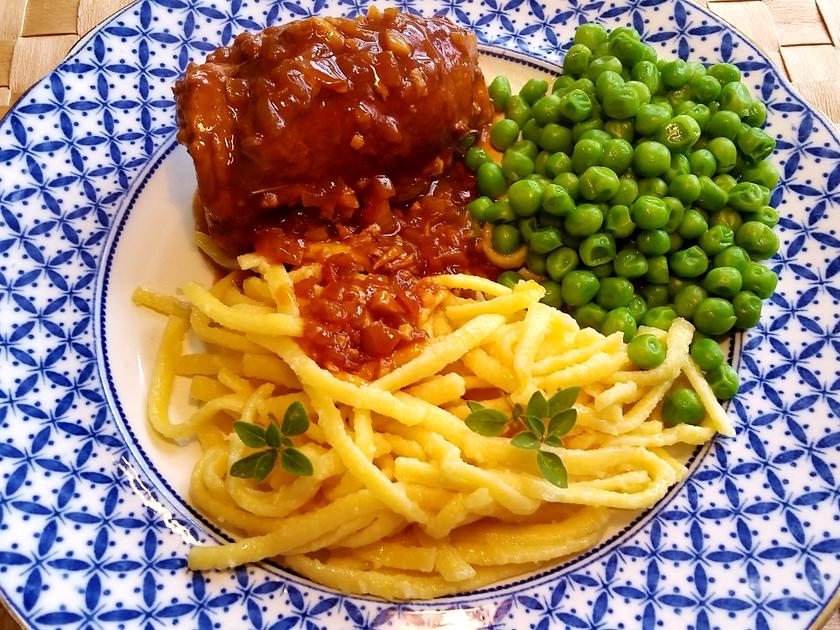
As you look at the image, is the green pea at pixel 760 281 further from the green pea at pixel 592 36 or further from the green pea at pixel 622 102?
the green pea at pixel 592 36

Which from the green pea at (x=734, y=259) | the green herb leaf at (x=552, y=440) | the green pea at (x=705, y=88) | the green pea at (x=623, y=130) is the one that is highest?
the green pea at (x=705, y=88)

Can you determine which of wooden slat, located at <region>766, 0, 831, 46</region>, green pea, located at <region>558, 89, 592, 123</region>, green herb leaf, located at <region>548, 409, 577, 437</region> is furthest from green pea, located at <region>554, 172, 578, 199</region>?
wooden slat, located at <region>766, 0, 831, 46</region>

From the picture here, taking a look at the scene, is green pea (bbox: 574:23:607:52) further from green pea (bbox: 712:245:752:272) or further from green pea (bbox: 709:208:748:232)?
green pea (bbox: 712:245:752:272)

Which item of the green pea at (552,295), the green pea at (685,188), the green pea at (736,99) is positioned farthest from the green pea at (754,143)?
the green pea at (552,295)

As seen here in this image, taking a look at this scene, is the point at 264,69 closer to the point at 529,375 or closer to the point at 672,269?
the point at 529,375

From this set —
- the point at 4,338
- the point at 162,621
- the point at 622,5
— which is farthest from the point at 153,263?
the point at 622,5

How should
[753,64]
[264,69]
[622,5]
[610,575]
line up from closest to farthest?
[610,575] < [264,69] < [753,64] < [622,5]

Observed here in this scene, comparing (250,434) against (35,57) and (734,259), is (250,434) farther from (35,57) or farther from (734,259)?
(35,57)

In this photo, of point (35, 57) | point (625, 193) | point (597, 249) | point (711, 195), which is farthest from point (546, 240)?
point (35, 57)
